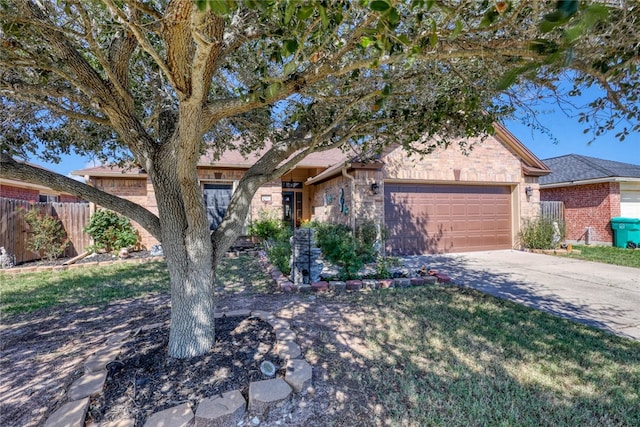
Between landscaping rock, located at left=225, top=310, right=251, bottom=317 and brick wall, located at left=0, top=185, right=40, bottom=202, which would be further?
brick wall, located at left=0, top=185, right=40, bottom=202

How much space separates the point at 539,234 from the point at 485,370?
9.34 metres

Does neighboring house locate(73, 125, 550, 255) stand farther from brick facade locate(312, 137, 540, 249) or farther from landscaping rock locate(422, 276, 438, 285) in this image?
landscaping rock locate(422, 276, 438, 285)

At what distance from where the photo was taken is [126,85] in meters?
3.00

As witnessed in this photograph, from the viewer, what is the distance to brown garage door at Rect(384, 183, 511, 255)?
9.46 meters

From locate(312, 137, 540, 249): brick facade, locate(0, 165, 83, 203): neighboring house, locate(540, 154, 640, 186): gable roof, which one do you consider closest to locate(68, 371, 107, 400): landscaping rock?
locate(312, 137, 540, 249): brick facade

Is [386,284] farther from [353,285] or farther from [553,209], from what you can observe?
[553,209]

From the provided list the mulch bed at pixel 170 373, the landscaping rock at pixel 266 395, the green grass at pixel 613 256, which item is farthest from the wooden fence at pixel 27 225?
the green grass at pixel 613 256

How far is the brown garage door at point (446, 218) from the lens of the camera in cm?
946

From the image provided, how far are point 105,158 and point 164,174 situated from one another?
12.9 feet

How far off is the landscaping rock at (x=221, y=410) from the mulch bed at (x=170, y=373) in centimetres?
10

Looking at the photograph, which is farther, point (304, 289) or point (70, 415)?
point (304, 289)

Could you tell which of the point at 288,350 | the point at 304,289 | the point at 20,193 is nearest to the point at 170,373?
the point at 288,350

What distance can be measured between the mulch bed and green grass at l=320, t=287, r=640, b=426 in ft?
2.37

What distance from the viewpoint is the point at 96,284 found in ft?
20.6
